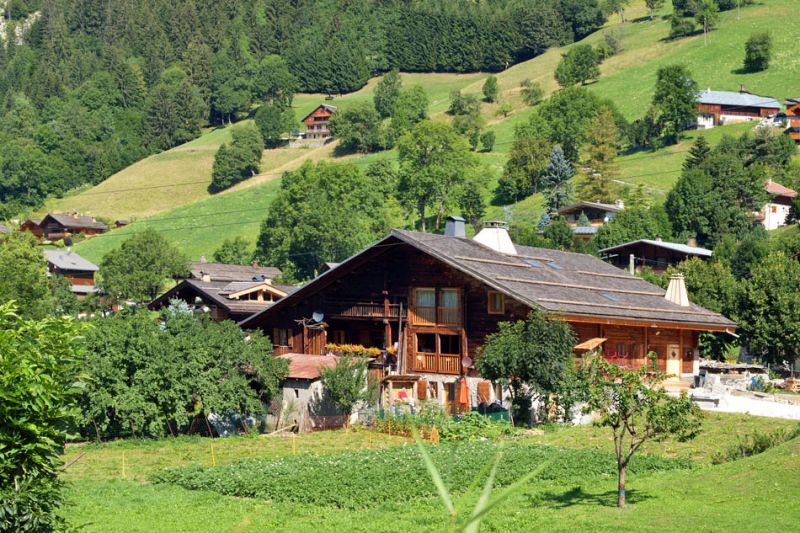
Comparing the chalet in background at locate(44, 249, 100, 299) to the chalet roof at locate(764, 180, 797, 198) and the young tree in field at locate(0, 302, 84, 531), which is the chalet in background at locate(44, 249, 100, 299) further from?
the young tree in field at locate(0, 302, 84, 531)

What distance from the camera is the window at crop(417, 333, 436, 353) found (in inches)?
2117

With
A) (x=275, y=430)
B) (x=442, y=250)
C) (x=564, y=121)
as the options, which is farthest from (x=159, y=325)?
(x=564, y=121)

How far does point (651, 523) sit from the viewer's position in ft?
85.3

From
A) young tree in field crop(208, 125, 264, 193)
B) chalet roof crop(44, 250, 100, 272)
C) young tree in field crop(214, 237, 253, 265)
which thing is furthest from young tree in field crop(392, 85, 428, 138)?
chalet roof crop(44, 250, 100, 272)

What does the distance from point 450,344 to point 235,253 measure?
82093 mm

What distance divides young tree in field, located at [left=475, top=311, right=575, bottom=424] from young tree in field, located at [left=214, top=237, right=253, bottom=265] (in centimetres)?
8691

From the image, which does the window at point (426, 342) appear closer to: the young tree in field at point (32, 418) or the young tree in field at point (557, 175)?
the young tree in field at point (32, 418)

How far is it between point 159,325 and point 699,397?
22546 mm

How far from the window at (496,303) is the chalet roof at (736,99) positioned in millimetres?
105731

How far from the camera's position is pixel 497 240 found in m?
56.3

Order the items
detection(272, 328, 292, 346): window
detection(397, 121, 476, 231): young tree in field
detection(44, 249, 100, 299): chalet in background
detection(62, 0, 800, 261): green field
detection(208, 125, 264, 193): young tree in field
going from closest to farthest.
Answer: detection(272, 328, 292, 346): window → detection(44, 249, 100, 299): chalet in background → detection(397, 121, 476, 231): young tree in field → detection(62, 0, 800, 261): green field → detection(208, 125, 264, 193): young tree in field

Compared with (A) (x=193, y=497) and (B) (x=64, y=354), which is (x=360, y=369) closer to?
(A) (x=193, y=497)

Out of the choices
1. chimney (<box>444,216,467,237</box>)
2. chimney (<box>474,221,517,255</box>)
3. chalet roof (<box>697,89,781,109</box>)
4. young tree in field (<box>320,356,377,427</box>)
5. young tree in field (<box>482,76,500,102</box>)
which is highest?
young tree in field (<box>482,76,500,102</box>)

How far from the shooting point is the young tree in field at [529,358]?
44.8 metres
